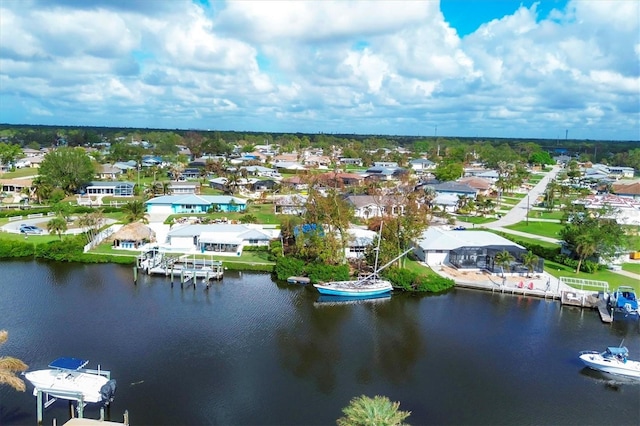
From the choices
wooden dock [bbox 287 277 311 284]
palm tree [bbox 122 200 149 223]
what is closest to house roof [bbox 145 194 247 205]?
palm tree [bbox 122 200 149 223]

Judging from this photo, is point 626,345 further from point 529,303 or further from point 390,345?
point 390,345

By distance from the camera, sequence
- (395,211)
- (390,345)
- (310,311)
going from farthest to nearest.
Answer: (395,211)
(310,311)
(390,345)

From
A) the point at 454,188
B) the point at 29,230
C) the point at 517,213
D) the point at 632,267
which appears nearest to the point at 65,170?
the point at 29,230

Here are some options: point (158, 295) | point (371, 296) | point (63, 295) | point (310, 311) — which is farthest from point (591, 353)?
point (63, 295)

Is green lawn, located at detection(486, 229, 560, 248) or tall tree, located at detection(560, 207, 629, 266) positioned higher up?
tall tree, located at detection(560, 207, 629, 266)

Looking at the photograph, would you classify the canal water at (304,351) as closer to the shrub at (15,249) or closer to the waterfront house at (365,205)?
the shrub at (15,249)

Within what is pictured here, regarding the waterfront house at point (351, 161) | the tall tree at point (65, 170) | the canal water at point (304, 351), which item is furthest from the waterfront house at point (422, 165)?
the canal water at point (304, 351)

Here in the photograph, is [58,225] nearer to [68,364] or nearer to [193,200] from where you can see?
[193,200]

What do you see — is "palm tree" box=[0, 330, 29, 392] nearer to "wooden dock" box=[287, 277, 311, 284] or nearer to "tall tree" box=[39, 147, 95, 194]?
"wooden dock" box=[287, 277, 311, 284]
